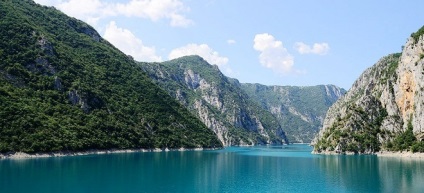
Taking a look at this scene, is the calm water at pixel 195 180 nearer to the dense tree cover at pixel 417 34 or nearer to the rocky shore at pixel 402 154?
the rocky shore at pixel 402 154

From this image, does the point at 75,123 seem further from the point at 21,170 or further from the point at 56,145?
the point at 21,170

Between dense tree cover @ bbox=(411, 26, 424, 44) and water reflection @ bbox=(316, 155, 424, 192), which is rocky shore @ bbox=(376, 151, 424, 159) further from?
water reflection @ bbox=(316, 155, 424, 192)

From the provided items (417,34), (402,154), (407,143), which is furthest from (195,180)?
(417,34)

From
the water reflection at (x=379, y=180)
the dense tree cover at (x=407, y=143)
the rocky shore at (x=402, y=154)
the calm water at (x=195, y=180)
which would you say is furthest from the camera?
the dense tree cover at (x=407, y=143)

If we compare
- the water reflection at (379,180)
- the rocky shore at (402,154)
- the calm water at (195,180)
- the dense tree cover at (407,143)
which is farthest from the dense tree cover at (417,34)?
the calm water at (195,180)

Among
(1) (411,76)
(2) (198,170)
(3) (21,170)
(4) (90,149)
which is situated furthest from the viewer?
(1) (411,76)

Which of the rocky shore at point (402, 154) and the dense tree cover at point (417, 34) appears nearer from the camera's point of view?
the rocky shore at point (402, 154)

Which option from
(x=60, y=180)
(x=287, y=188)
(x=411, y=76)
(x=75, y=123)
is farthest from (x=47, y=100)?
(x=411, y=76)

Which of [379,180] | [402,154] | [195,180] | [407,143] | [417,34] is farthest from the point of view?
[417,34]

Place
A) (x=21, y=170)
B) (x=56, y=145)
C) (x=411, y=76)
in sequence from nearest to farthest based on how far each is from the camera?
(x=21, y=170)
(x=56, y=145)
(x=411, y=76)

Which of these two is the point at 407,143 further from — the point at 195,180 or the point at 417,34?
the point at 195,180

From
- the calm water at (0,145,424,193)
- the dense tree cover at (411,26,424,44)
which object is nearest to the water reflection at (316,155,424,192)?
the calm water at (0,145,424,193)
